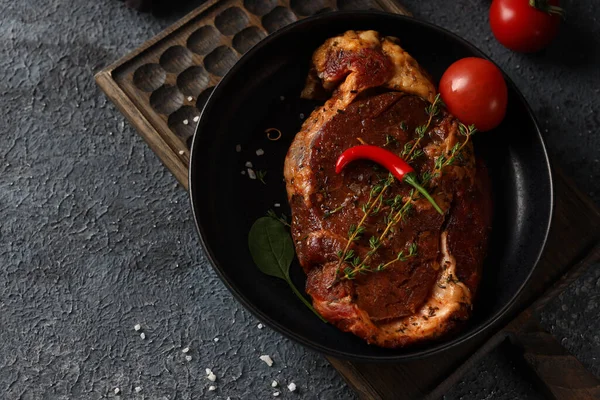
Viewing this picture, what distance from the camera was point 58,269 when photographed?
3.24m

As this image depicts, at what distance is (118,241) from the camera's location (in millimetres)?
3271

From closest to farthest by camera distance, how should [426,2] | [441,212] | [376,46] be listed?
[441,212], [376,46], [426,2]

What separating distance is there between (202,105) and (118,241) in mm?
797

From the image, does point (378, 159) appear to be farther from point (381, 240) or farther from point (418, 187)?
point (381, 240)

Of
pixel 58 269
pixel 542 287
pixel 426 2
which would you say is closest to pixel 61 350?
pixel 58 269

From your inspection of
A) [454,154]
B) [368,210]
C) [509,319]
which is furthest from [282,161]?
[509,319]

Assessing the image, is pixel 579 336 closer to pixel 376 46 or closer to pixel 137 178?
pixel 376 46

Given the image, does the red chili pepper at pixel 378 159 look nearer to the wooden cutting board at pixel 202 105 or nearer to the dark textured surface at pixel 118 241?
the wooden cutting board at pixel 202 105

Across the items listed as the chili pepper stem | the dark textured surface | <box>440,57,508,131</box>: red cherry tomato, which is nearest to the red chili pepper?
the chili pepper stem

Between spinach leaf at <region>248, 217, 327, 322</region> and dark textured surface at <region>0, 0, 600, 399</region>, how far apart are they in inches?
16.9

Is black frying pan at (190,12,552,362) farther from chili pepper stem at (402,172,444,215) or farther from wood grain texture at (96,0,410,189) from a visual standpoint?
chili pepper stem at (402,172,444,215)

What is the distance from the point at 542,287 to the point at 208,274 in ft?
5.31

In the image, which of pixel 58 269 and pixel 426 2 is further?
pixel 426 2

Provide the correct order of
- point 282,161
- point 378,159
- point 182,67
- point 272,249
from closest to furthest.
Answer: point 378,159 → point 272,249 → point 282,161 → point 182,67
